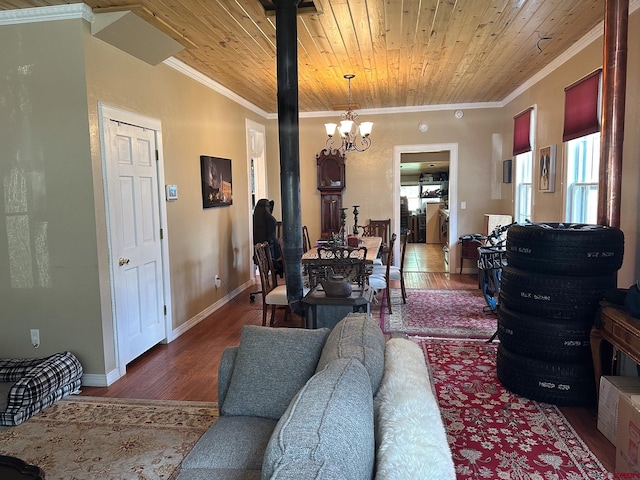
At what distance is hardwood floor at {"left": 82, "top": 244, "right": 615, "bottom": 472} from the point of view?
2.62 m

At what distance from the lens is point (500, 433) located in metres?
2.54

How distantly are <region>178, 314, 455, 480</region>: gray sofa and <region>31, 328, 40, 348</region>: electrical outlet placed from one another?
211cm

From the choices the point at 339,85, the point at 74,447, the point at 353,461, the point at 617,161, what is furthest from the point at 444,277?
the point at 353,461

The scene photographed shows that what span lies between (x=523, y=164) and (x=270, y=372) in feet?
17.4

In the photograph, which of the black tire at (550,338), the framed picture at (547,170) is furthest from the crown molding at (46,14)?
the framed picture at (547,170)

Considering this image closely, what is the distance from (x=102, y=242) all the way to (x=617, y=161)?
11.9ft

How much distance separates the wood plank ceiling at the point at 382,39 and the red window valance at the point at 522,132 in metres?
0.43

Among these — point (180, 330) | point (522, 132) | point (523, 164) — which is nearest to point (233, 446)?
point (180, 330)

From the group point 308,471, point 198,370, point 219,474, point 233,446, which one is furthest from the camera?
point 198,370

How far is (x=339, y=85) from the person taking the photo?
18.1 feet

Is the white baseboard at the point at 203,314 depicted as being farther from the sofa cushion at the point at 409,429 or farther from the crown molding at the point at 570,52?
the crown molding at the point at 570,52

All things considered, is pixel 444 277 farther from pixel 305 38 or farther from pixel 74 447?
pixel 74 447

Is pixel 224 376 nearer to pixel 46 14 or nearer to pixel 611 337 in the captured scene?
pixel 611 337

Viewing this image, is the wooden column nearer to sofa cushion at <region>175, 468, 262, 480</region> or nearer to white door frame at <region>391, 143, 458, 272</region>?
sofa cushion at <region>175, 468, 262, 480</region>
